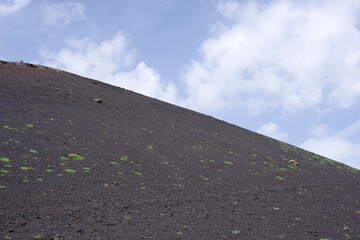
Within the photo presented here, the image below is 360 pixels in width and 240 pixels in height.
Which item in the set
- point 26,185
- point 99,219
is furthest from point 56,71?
point 99,219

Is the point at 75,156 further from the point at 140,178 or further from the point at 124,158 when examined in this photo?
the point at 140,178

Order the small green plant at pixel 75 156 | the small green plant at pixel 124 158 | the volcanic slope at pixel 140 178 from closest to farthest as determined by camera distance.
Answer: the volcanic slope at pixel 140 178, the small green plant at pixel 75 156, the small green plant at pixel 124 158

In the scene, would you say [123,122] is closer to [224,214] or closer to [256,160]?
[256,160]

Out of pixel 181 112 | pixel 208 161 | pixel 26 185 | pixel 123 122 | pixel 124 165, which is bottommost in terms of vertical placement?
pixel 26 185

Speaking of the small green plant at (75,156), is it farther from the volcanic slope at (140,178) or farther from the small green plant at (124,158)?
the small green plant at (124,158)

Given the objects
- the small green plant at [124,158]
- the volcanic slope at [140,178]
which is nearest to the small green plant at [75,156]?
the volcanic slope at [140,178]

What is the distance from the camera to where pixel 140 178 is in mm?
9242

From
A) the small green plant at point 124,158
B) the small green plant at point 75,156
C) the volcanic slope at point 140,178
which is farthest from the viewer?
the small green plant at point 124,158

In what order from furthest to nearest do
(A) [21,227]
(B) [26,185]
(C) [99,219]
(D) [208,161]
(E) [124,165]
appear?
(D) [208,161] < (E) [124,165] < (B) [26,185] < (C) [99,219] < (A) [21,227]

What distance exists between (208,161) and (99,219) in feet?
19.7

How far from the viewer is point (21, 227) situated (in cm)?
604

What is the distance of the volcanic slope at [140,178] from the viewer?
6.82 metres

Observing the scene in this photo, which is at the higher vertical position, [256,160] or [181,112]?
[181,112]

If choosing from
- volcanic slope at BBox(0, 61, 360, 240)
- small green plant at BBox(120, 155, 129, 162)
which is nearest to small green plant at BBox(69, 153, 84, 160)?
volcanic slope at BBox(0, 61, 360, 240)
